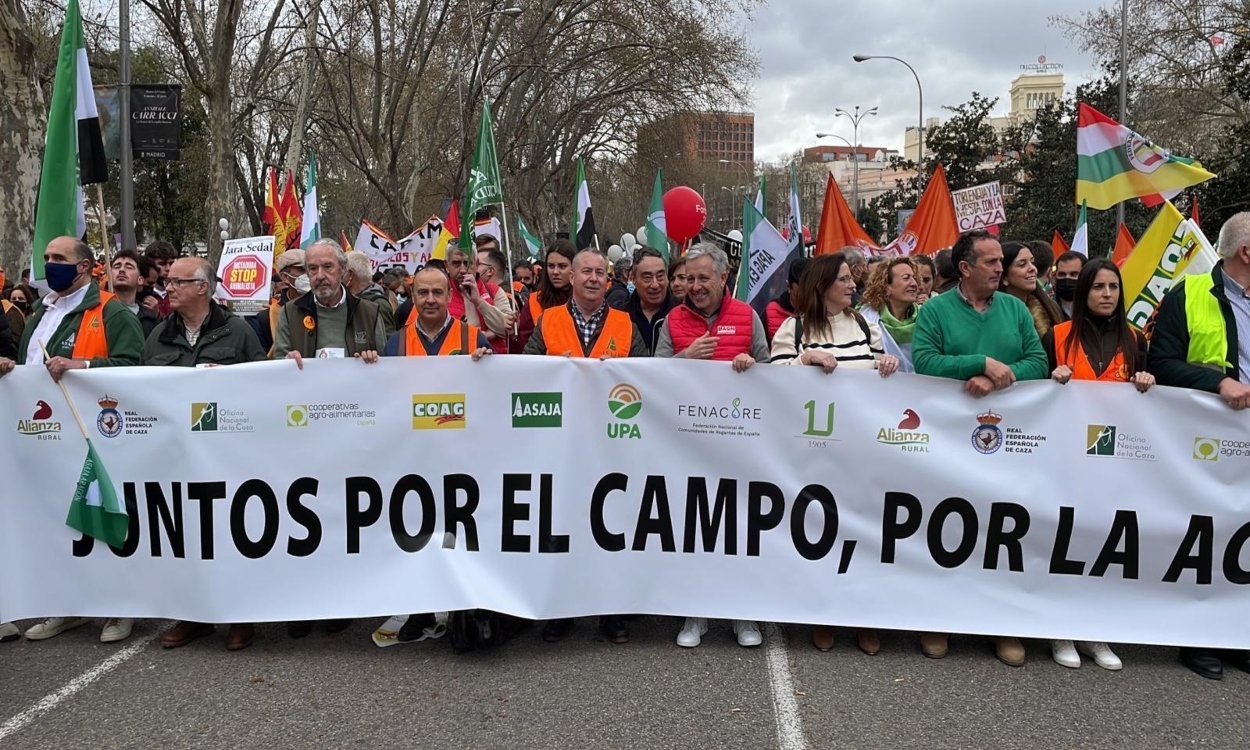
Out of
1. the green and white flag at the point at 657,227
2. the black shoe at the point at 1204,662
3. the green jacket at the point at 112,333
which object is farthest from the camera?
the green and white flag at the point at 657,227

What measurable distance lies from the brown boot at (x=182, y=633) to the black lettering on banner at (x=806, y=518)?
2.80 metres

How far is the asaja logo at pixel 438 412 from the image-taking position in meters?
4.50

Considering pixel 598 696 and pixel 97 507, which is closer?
pixel 598 696

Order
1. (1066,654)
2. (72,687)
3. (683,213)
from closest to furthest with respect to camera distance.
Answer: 1. (72,687)
2. (1066,654)
3. (683,213)

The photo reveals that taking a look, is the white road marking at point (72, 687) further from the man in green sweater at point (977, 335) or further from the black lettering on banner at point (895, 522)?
the man in green sweater at point (977, 335)

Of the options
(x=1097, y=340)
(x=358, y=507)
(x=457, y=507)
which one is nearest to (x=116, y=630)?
(x=358, y=507)

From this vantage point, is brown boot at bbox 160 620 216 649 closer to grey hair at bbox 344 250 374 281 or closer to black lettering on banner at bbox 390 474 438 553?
black lettering on banner at bbox 390 474 438 553

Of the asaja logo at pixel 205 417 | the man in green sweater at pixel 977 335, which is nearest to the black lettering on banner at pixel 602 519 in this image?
the man in green sweater at pixel 977 335

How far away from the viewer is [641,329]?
5238mm

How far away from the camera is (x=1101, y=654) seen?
13.9 feet

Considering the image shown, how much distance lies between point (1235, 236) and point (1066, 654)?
1.99m

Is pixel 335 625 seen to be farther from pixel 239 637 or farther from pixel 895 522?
pixel 895 522

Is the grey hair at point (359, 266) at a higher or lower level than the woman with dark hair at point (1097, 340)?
higher

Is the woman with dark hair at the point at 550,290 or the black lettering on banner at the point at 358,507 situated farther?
the woman with dark hair at the point at 550,290
